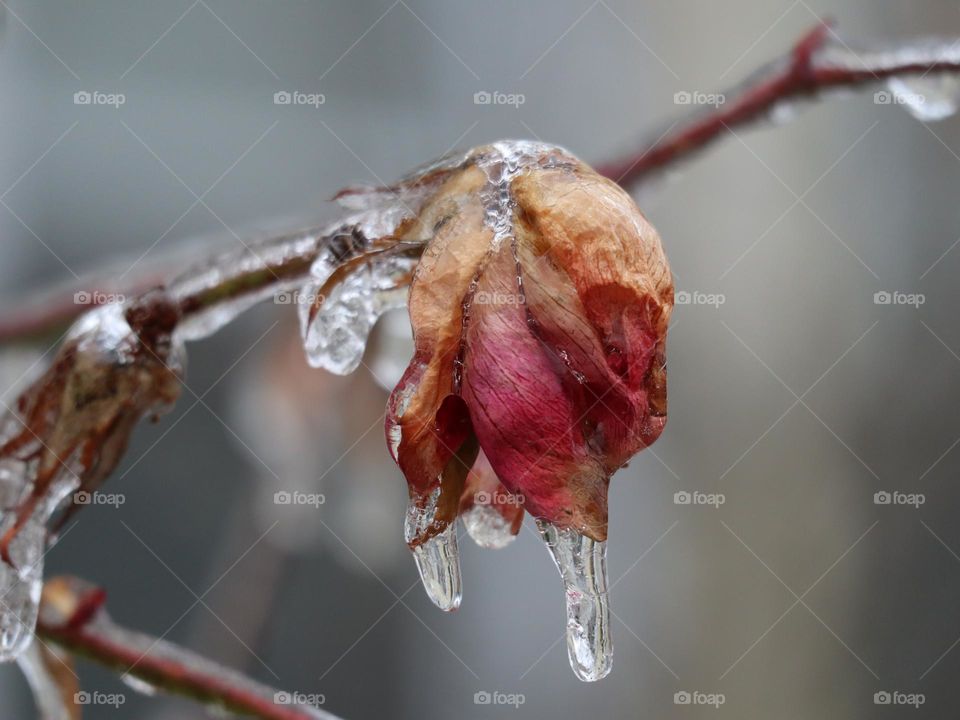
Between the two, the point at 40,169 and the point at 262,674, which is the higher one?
the point at 40,169

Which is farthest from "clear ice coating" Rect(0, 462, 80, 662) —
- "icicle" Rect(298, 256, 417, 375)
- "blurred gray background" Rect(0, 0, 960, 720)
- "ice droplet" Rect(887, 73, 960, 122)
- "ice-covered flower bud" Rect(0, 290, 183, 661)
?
"ice droplet" Rect(887, 73, 960, 122)

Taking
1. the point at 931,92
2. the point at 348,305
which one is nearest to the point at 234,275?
the point at 348,305

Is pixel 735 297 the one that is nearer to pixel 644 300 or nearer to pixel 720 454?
pixel 720 454

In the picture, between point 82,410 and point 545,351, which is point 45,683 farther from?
point 545,351

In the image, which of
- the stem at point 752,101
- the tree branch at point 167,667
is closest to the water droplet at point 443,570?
the tree branch at point 167,667

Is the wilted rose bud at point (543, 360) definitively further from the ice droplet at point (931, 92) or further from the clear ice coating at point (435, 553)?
the ice droplet at point (931, 92)

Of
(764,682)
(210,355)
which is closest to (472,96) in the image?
(210,355)
